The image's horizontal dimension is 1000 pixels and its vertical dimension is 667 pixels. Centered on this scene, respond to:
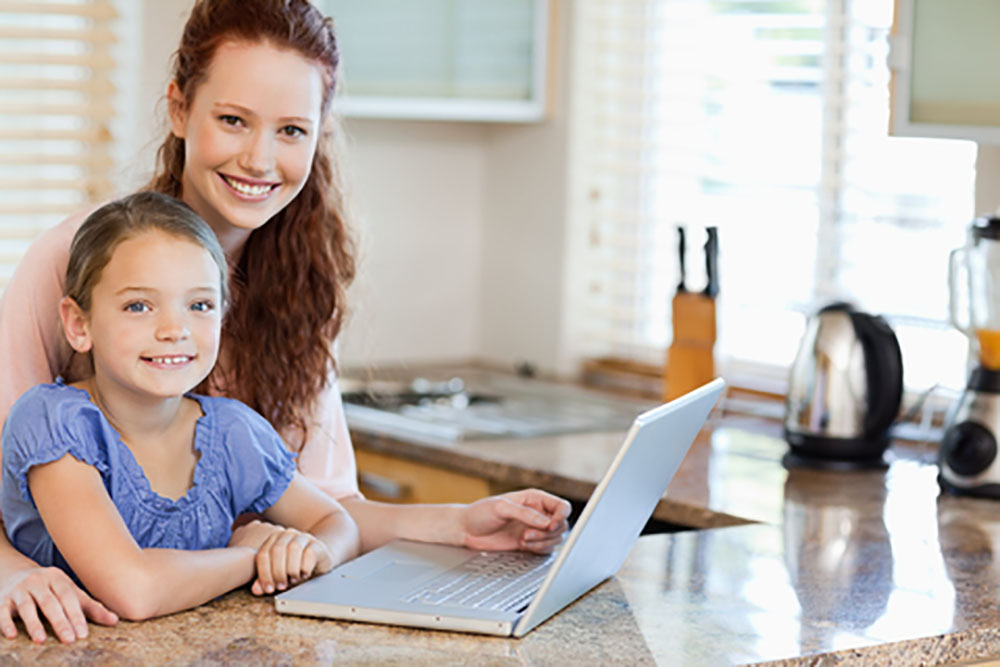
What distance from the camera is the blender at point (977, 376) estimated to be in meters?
2.09

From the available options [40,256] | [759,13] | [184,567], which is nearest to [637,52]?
[759,13]

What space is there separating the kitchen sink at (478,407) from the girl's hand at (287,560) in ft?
3.00

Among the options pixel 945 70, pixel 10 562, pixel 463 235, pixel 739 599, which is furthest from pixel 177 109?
pixel 463 235

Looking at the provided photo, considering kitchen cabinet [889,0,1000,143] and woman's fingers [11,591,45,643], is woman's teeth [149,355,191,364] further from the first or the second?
kitchen cabinet [889,0,1000,143]

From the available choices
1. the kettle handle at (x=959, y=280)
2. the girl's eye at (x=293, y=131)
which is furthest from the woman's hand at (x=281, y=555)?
the kettle handle at (x=959, y=280)

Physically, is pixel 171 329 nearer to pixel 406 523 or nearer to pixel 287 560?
pixel 287 560

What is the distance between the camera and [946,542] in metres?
1.84

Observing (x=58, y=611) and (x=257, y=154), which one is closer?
(x=58, y=611)

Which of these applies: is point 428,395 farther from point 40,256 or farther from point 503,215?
point 40,256

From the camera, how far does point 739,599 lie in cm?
152

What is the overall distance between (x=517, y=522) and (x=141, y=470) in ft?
1.48

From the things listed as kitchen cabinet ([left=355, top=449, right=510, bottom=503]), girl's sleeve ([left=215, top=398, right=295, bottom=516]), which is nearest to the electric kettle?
kitchen cabinet ([left=355, top=449, right=510, bottom=503])

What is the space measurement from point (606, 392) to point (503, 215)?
0.57 m

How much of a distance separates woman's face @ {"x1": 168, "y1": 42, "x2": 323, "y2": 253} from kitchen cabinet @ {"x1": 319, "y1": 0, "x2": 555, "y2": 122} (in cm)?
131
